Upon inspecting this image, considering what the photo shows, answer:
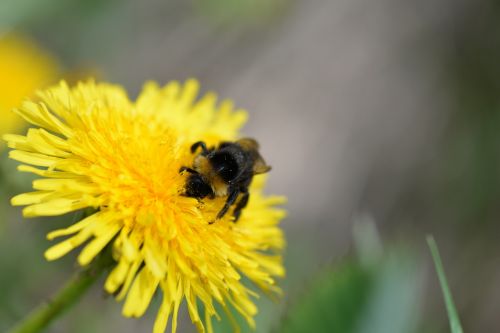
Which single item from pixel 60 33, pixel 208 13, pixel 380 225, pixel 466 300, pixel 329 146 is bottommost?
pixel 466 300

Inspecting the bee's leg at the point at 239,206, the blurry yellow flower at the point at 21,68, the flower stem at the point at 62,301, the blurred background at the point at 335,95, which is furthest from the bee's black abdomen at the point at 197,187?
the blurry yellow flower at the point at 21,68

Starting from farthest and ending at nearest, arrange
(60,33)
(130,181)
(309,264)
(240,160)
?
(60,33)
(309,264)
(240,160)
(130,181)

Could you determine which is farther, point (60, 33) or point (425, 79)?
point (425, 79)

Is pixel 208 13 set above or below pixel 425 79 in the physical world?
above

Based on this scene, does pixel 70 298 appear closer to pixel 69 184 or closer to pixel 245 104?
pixel 69 184

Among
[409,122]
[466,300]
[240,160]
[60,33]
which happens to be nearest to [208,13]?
[60,33]

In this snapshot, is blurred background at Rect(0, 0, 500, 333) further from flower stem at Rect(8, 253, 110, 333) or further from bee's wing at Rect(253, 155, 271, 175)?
flower stem at Rect(8, 253, 110, 333)

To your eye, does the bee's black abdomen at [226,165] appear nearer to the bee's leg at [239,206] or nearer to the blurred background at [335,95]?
the bee's leg at [239,206]

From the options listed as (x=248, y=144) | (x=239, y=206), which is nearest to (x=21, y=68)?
(x=248, y=144)
